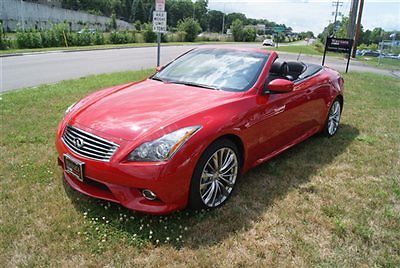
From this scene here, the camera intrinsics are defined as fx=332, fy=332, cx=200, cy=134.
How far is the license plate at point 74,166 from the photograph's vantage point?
275 centimetres

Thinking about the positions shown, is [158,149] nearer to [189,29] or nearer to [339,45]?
[339,45]

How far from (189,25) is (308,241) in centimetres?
5239

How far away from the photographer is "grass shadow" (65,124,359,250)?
266 centimetres

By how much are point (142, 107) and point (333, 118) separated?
3589 mm

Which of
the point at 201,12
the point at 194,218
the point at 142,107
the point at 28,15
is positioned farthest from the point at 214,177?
the point at 201,12

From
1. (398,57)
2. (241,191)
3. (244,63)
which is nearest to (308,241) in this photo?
(241,191)

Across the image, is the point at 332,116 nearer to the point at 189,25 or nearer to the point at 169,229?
the point at 169,229

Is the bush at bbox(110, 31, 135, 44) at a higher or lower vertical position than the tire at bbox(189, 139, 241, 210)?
higher

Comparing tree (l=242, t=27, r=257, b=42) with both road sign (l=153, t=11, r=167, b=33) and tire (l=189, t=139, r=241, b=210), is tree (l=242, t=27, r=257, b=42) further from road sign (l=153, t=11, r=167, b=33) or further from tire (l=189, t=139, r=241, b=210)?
tire (l=189, t=139, r=241, b=210)

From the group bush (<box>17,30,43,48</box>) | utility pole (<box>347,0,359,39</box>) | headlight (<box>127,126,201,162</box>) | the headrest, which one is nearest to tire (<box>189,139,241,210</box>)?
headlight (<box>127,126,201,162</box>)

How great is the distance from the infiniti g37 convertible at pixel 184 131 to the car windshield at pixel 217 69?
0.01 m

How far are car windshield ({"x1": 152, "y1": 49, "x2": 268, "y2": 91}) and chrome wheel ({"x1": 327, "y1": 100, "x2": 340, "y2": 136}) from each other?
6.57 feet

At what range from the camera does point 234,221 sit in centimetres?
295

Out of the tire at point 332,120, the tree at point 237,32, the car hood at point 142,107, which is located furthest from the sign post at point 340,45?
the tree at point 237,32
